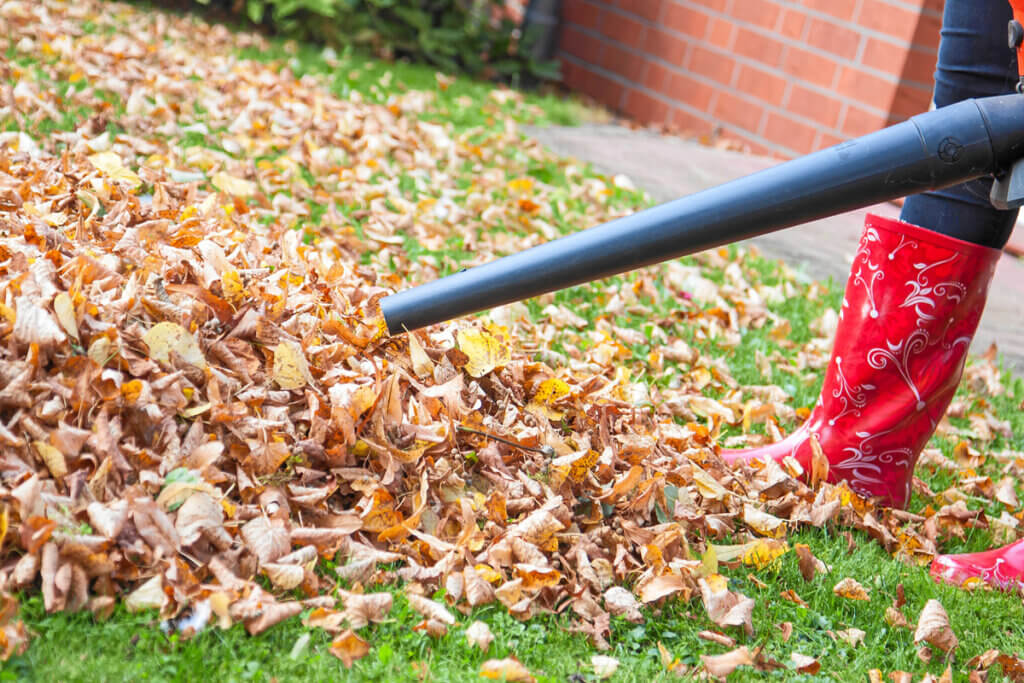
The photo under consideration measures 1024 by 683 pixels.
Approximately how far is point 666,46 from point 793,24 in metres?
0.91

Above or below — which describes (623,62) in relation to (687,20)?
below

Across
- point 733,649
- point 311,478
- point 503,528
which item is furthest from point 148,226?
point 733,649

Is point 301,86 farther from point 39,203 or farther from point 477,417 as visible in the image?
point 477,417

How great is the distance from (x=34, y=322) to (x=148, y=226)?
550 millimetres

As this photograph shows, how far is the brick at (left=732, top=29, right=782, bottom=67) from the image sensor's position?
490 centimetres

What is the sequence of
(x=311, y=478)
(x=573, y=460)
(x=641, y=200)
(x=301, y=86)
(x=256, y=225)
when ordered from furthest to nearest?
1. (x=301, y=86)
2. (x=641, y=200)
3. (x=256, y=225)
4. (x=573, y=460)
5. (x=311, y=478)

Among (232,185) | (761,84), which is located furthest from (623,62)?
(232,185)

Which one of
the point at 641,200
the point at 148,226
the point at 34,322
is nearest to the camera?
the point at 34,322

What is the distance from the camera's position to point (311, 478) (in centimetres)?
158

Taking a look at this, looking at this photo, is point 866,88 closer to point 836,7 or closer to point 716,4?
point 836,7

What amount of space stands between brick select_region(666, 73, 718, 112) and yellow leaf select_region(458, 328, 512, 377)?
12.5ft

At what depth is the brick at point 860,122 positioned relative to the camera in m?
4.38

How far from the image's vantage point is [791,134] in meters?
4.84

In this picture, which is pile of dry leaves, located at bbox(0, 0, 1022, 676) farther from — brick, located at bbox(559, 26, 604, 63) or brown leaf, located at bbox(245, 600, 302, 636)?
brick, located at bbox(559, 26, 604, 63)
